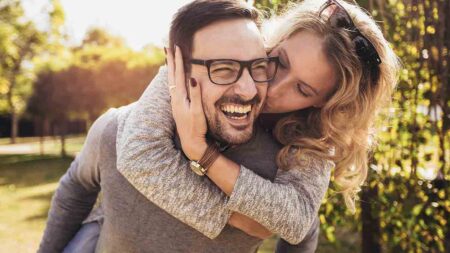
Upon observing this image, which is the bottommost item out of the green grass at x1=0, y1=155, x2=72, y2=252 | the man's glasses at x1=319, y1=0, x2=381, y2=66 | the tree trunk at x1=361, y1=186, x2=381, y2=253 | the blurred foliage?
the green grass at x1=0, y1=155, x2=72, y2=252

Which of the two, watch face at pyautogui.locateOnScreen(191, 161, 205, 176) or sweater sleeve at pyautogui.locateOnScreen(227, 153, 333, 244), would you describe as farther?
watch face at pyautogui.locateOnScreen(191, 161, 205, 176)

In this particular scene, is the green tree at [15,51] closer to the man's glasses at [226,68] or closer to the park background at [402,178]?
the park background at [402,178]

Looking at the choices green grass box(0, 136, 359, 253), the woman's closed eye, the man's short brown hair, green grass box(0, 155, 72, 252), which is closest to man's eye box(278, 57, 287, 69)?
the woman's closed eye

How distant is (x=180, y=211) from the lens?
76.0 inches

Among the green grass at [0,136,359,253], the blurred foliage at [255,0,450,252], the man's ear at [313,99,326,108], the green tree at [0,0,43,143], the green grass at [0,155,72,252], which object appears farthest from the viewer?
the green tree at [0,0,43,143]

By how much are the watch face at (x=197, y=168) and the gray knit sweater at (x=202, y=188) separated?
24 millimetres

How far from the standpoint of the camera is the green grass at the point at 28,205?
7254 millimetres

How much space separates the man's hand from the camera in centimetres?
199

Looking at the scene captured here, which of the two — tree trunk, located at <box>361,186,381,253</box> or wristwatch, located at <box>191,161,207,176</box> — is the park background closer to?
tree trunk, located at <box>361,186,381,253</box>

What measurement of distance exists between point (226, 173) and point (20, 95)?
2850 cm

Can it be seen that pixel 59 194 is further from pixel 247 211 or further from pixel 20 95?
pixel 20 95

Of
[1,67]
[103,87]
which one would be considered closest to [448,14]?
[1,67]

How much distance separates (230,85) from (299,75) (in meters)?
0.60

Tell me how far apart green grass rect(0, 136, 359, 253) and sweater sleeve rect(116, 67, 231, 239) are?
454 centimetres
